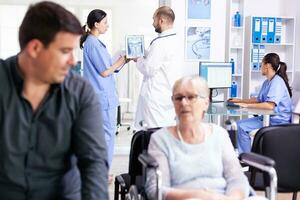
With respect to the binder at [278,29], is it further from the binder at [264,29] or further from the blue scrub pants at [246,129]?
the blue scrub pants at [246,129]

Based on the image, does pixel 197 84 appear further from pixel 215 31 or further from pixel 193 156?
pixel 215 31

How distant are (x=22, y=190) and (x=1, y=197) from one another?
0.25ft

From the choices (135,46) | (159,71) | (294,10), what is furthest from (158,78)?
(294,10)

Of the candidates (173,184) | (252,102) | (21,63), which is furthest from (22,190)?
(252,102)

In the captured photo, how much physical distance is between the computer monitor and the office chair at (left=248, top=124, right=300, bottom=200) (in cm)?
198

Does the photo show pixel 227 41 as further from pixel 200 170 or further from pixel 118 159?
pixel 200 170

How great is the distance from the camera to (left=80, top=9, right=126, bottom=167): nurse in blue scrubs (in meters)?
3.21

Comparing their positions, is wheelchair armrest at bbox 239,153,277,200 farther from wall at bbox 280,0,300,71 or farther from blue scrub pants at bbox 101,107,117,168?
wall at bbox 280,0,300,71

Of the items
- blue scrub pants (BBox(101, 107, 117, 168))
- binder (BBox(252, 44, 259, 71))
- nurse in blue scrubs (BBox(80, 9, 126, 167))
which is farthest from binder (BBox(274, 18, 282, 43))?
blue scrub pants (BBox(101, 107, 117, 168))

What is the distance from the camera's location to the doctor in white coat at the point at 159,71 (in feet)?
11.4

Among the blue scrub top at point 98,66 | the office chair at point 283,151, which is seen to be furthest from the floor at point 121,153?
the office chair at point 283,151

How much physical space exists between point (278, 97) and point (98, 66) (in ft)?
5.64

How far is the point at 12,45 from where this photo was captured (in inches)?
183

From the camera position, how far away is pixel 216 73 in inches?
167
